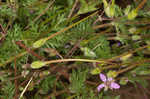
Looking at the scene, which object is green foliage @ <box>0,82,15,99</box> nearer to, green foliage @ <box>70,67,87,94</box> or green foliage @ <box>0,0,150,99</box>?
green foliage @ <box>0,0,150,99</box>

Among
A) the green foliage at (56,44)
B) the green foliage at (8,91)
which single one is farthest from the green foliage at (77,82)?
the green foliage at (8,91)

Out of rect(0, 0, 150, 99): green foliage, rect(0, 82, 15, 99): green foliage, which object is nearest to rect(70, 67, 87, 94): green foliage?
rect(0, 0, 150, 99): green foliage

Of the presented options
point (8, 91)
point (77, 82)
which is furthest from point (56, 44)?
point (8, 91)

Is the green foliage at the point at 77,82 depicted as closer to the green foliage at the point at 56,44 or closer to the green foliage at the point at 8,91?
the green foliage at the point at 56,44

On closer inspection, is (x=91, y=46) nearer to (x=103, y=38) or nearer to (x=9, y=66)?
(x=103, y=38)

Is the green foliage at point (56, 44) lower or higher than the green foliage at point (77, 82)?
higher

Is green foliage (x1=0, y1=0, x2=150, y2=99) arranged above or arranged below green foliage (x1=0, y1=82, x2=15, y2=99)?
above

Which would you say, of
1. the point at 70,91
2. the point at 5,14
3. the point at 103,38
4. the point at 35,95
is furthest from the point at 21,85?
the point at 103,38

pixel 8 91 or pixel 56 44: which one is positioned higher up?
pixel 56 44

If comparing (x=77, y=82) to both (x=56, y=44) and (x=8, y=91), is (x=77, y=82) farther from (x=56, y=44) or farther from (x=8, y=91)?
(x=8, y=91)

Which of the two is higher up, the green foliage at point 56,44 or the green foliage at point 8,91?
the green foliage at point 56,44

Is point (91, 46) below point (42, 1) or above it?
below
